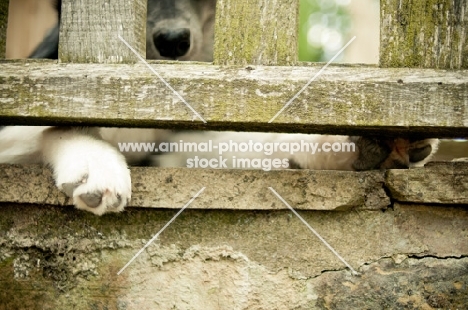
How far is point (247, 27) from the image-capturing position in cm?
120

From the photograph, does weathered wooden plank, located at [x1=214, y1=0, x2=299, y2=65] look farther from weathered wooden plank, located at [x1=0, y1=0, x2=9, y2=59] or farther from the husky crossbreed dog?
weathered wooden plank, located at [x1=0, y1=0, x2=9, y2=59]

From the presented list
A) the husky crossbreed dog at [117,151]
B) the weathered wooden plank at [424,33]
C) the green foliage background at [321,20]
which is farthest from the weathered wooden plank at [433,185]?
the green foliage background at [321,20]

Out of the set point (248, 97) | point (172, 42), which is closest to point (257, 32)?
point (248, 97)

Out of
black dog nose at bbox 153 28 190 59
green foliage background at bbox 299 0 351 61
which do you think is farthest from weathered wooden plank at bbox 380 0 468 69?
green foliage background at bbox 299 0 351 61

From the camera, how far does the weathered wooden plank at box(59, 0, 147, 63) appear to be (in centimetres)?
122

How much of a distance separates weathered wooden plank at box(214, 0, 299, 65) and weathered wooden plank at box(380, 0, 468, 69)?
0.22m

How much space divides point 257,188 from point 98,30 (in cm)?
55

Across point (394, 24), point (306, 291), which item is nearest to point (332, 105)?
point (394, 24)

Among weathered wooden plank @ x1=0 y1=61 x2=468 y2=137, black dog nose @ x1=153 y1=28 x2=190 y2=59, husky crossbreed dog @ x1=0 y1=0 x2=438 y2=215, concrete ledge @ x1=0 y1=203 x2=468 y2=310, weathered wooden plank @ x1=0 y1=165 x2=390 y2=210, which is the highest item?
black dog nose @ x1=153 y1=28 x2=190 y2=59

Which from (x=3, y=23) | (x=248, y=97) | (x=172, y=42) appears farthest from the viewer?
(x=172, y=42)

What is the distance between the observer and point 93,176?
1266 mm

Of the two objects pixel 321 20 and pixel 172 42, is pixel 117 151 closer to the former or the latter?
pixel 172 42

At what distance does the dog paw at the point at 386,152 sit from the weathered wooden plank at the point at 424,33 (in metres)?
0.28

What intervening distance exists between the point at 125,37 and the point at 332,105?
51 centimetres
